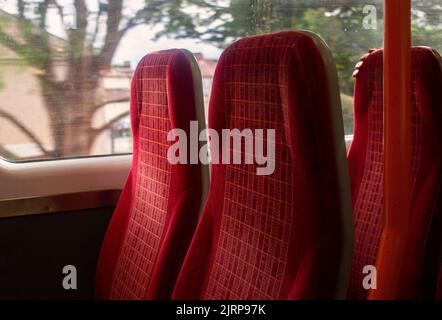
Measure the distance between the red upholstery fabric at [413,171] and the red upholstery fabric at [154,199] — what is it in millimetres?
606

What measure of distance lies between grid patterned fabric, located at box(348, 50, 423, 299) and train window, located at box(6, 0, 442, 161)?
0.56 meters

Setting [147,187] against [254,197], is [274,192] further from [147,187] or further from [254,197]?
[147,187]

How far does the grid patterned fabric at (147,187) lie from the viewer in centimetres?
141

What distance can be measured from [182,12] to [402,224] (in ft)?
3.94

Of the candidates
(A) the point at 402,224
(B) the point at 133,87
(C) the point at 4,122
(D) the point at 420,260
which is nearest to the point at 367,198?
(D) the point at 420,260

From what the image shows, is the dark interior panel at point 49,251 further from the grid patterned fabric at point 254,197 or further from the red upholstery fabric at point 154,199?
the grid patterned fabric at point 254,197

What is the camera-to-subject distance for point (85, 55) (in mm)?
1859

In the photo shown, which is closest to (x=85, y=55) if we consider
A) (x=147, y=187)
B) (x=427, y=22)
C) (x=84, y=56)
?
(x=84, y=56)

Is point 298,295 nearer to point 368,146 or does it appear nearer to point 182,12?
point 368,146

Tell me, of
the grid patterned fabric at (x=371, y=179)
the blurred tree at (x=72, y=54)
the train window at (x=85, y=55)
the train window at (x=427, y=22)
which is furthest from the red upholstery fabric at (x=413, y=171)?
the train window at (x=427, y=22)

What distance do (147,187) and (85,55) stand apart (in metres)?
0.60

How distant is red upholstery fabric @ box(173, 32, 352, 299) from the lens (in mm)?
892

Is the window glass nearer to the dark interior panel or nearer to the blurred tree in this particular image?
the blurred tree
